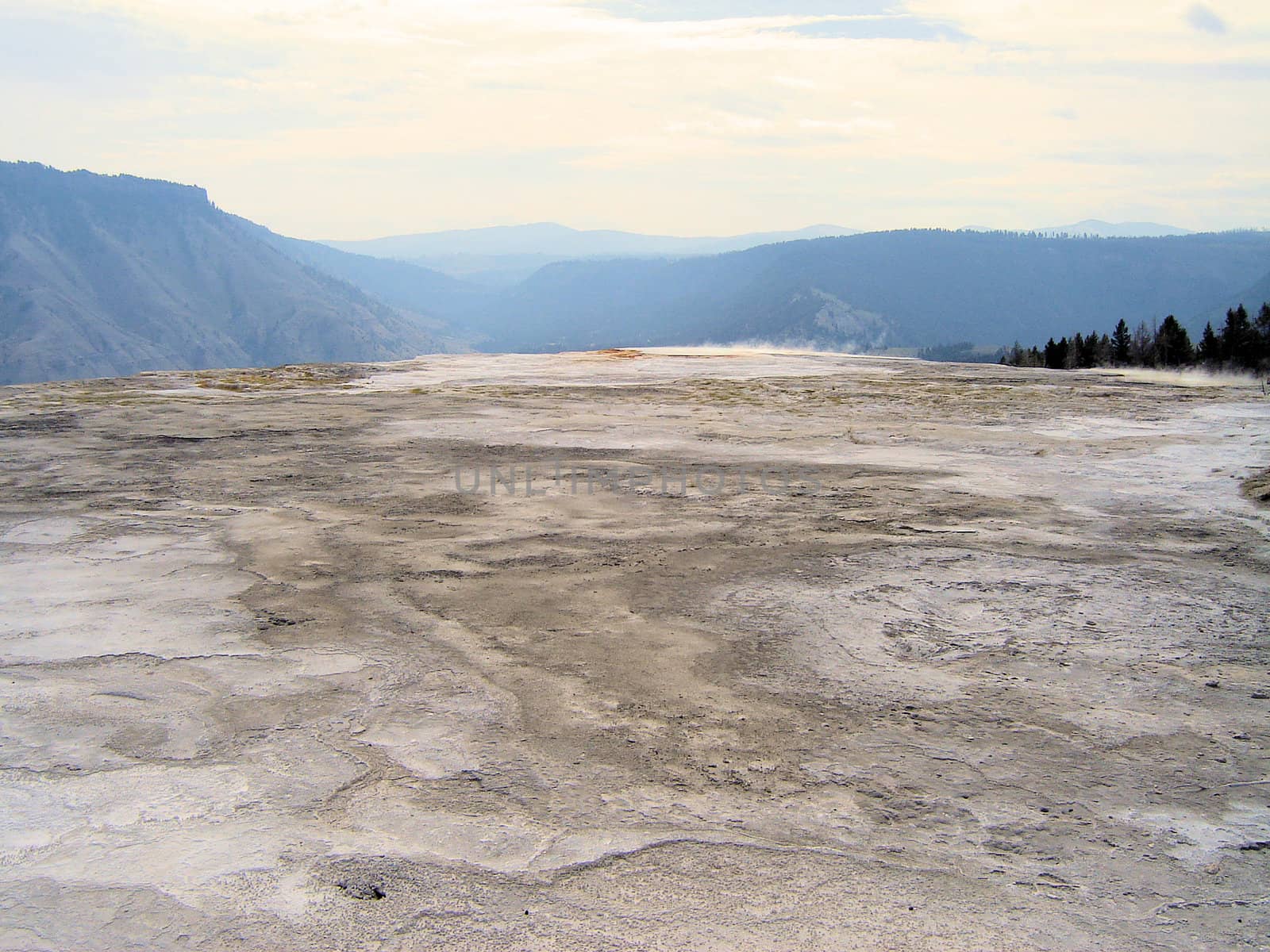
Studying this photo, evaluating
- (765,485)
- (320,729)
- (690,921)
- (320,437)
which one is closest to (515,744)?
(320,729)

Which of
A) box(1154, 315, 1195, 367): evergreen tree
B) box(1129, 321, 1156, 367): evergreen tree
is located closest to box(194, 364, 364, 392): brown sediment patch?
box(1154, 315, 1195, 367): evergreen tree

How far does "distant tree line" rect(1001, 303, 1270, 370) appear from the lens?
51562 mm

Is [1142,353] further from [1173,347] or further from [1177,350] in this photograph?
[1177,350]

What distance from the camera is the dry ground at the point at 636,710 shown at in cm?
463

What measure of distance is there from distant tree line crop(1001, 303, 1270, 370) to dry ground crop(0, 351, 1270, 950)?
36.5 m

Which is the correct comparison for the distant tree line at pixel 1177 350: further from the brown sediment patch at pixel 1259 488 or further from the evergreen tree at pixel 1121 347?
the brown sediment patch at pixel 1259 488

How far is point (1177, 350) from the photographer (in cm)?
6347

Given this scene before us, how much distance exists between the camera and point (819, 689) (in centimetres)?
706

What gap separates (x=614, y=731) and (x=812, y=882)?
1.91 m

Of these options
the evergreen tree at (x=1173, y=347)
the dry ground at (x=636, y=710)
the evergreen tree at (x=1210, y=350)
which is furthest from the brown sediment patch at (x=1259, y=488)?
the evergreen tree at (x=1173, y=347)

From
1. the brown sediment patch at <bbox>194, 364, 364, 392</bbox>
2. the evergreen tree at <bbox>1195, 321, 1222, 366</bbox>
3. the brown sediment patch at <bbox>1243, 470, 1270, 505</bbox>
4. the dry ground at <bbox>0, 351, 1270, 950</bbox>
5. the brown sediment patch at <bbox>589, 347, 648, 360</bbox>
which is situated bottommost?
the dry ground at <bbox>0, 351, 1270, 950</bbox>

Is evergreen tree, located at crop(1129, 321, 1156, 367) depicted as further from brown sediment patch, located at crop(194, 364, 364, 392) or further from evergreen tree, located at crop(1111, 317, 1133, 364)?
brown sediment patch, located at crop(194, 364, 364, 392)

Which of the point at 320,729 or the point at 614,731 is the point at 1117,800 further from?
the point at 320,729

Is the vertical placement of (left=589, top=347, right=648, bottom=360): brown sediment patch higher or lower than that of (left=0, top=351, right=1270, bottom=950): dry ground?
higher
